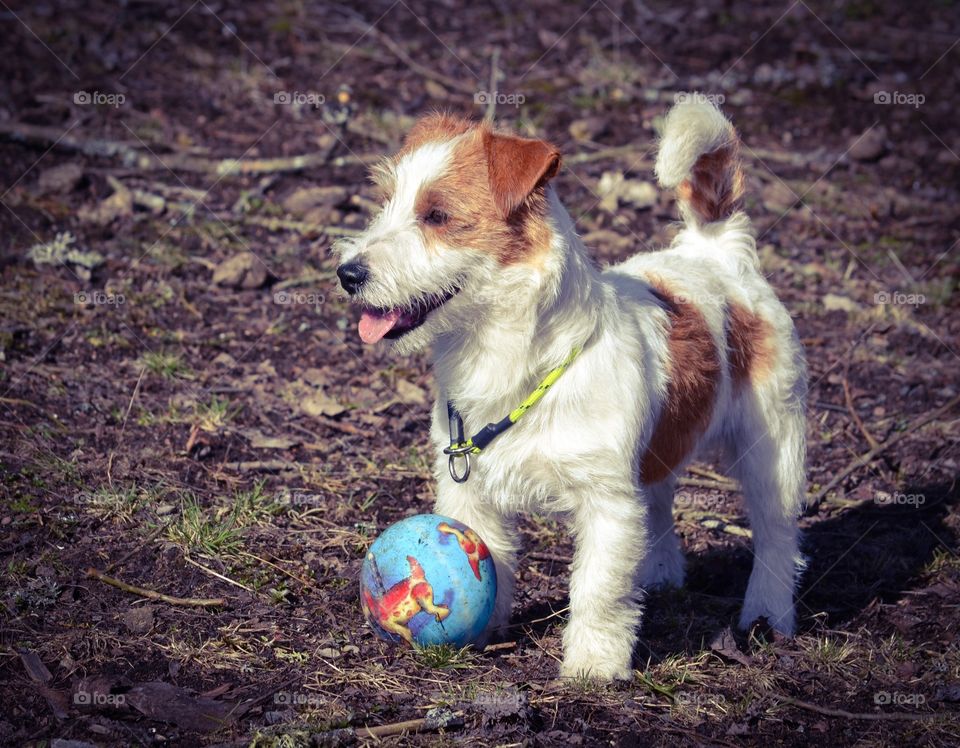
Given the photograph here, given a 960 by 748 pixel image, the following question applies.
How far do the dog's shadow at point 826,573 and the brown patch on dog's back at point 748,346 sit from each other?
1040 mm

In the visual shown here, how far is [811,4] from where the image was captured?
41.9ft

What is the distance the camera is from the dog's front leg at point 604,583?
12.6 ft

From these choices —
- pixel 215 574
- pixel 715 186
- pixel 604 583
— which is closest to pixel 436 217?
pixel 604 583

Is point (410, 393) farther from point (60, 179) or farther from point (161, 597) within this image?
point (60, 179)

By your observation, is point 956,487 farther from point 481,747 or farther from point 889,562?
point 481,747

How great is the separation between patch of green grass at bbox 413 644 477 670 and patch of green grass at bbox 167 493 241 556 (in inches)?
44.5

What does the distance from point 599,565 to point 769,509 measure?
4.10ft

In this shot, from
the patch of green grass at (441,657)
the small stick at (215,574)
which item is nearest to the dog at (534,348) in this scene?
the patch of green grass at (441,657)

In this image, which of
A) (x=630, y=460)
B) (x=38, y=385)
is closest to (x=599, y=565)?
(x=630, y=460)

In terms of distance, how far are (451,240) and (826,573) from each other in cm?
276

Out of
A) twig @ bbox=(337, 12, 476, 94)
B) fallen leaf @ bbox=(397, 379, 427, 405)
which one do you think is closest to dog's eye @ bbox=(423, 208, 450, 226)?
fallen leaf @ bbox=(397, 379, 427, 405)

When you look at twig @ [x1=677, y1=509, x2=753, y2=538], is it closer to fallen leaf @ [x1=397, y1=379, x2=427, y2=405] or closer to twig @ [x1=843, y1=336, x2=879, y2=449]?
twig @ [x1=843, y1=336, x2=879, y2=449]

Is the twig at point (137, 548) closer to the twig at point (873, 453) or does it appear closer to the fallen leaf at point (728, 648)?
the fallen leaf at point (728, 648)

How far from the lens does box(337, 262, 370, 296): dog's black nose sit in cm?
365
